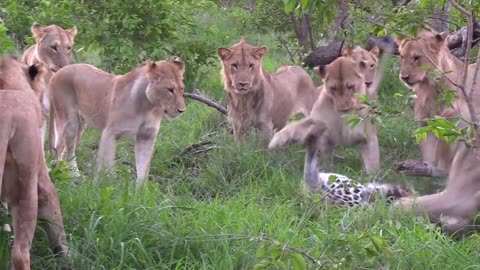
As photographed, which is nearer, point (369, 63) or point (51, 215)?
point (51, 215)

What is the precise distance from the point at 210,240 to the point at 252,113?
331cm

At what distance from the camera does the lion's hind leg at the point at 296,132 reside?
6260mm

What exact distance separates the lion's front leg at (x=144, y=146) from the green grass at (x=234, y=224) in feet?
0.38

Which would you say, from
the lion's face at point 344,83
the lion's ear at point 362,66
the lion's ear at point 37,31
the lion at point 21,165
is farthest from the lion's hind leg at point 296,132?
the lion's ear at point 37,31

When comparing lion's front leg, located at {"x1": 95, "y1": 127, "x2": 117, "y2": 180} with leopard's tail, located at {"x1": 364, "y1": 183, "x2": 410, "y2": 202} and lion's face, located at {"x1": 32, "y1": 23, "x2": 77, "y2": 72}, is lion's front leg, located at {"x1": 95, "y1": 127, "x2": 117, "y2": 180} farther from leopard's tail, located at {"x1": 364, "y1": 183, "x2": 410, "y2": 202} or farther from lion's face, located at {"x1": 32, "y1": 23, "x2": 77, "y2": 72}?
lion's face, located at {"x1": 32, "y1": 23, "x2": 77, "y2": 72}

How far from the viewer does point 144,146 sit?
6.77 meters

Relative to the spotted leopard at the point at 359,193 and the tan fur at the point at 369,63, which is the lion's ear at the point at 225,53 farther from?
the spotted leopard at the point at 359,193

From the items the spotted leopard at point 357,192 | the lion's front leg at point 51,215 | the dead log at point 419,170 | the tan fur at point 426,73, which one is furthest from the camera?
the tan fur at point 426,73

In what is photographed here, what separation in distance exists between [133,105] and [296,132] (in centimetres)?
121

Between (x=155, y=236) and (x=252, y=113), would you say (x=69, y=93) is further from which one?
(x=155, y=236)

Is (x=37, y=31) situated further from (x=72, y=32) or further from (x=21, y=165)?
(x=21, y=165)

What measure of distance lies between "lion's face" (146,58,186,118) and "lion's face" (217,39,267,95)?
3.23 ft

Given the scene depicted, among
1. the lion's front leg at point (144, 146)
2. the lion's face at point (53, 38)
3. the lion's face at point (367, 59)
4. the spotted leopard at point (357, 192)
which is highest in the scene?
the lion's face at point (367, 59)

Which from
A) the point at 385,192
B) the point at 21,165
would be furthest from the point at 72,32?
the point at 21,165
